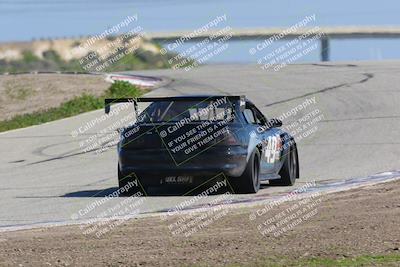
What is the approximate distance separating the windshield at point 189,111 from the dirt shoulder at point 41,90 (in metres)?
19.8

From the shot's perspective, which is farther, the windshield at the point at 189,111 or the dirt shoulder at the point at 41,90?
the dirt shoulder at the point at 41,90

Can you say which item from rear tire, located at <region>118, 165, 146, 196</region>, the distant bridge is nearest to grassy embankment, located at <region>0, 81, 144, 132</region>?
rear tire, located at <region>118, 165, 146, 196</region>

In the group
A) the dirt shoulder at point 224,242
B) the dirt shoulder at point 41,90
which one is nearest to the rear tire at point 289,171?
the dirt shoulder at point 224,242

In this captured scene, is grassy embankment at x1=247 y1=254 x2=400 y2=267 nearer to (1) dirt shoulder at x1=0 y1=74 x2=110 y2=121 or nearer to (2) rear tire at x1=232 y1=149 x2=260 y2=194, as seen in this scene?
(2) rear tire at x1=232 y1=149 x2=260 y2=194

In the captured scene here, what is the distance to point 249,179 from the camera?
14.1 meters

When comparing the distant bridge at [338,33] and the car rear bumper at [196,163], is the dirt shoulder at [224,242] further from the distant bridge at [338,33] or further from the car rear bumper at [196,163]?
the distant bridge at [338,33]

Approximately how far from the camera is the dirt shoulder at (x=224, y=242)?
857 cm

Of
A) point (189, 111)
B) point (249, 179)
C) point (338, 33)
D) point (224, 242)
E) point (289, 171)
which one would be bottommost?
point (338, 33)

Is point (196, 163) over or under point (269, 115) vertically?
over

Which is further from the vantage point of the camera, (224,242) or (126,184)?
(126,184)

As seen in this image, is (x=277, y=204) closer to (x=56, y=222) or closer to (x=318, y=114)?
(x=56, y=222)

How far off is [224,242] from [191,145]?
14.8 feet

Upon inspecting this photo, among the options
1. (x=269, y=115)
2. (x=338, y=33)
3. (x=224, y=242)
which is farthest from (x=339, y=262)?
(x=338, y=33)

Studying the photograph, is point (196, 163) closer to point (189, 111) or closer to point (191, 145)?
point (191, 145)
